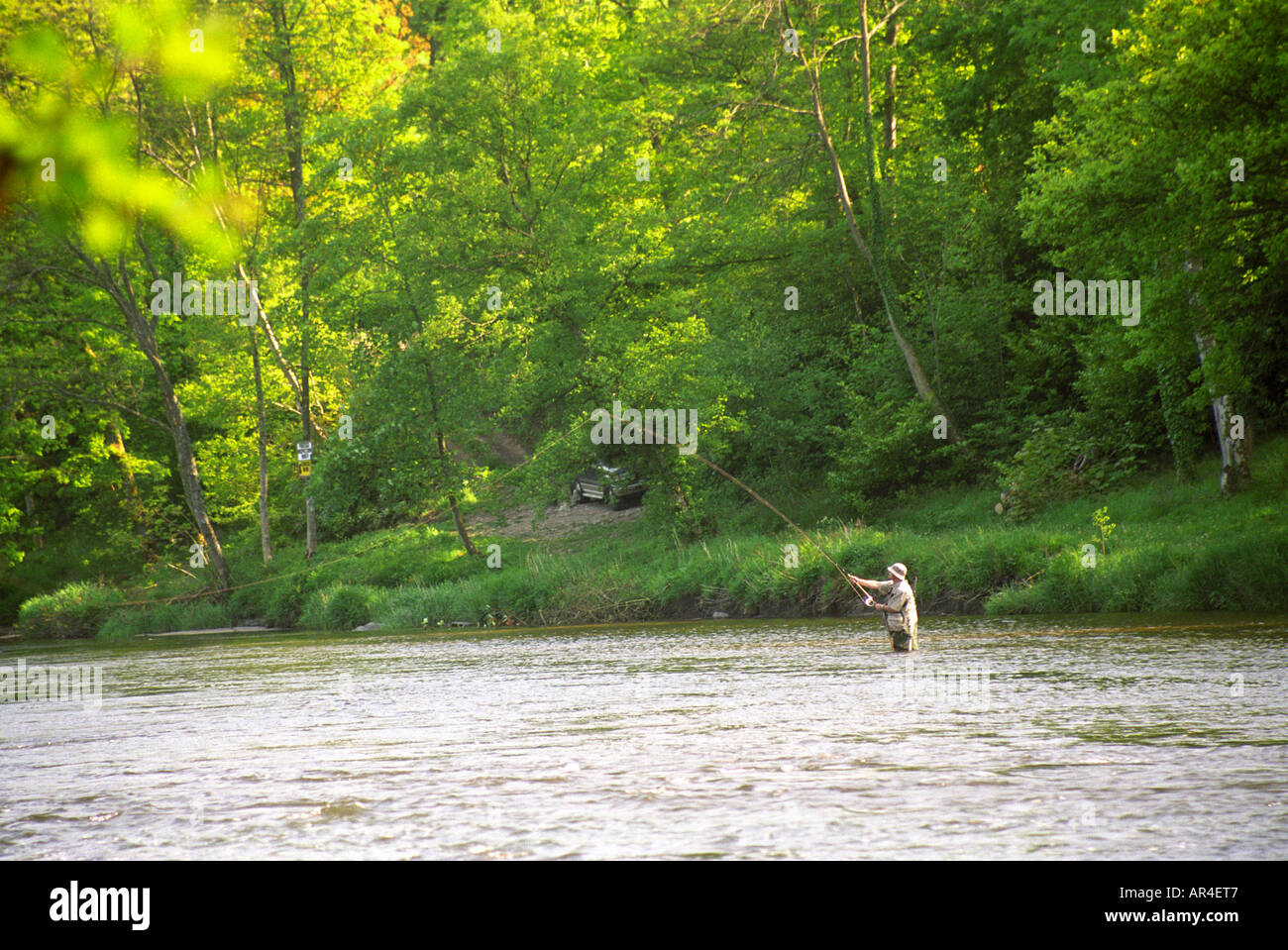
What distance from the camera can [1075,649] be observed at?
1498cm

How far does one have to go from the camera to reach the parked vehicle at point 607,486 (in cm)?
3491

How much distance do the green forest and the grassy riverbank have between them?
0.43 ft

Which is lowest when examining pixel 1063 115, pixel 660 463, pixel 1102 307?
pixel 660 463

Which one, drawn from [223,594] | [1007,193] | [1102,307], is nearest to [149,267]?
[223,594]

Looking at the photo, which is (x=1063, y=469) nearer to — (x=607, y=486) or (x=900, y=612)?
(x=607, y=486)

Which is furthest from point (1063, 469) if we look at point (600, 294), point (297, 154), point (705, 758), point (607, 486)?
point (297, 154)

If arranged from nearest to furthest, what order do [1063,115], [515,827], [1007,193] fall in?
[515,827], [1063,115], [1007,193]

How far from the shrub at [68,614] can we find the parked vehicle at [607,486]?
13.4m

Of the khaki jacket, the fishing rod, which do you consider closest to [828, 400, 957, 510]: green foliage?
the fishing rod

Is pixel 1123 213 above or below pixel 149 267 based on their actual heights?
below

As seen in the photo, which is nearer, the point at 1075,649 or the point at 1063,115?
the point at 1075,649
